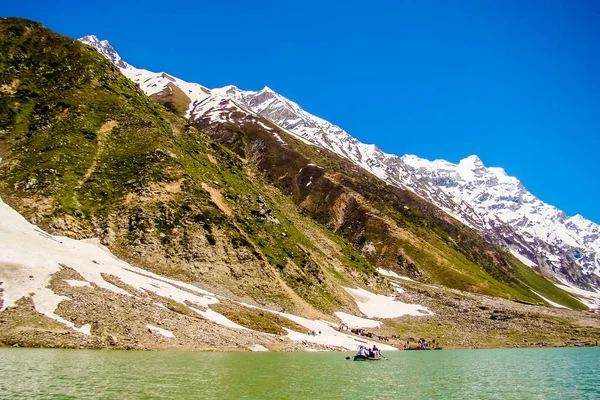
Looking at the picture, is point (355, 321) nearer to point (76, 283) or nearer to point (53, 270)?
point (76, 283)

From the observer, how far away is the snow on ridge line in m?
53.5

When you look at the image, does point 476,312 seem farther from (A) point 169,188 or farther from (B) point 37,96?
(B) point 37,96

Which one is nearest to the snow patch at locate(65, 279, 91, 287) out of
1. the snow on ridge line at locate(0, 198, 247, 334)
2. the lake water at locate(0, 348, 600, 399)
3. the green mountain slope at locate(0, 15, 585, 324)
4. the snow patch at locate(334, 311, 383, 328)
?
the snow on ridge line at locate(0, 198, 247, 334)

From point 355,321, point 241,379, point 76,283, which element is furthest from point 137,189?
point 241,379

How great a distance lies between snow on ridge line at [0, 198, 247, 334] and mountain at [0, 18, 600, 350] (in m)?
0.28

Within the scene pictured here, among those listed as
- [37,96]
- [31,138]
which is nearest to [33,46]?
[37,96]

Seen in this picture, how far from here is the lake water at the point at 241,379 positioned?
93.3 ft

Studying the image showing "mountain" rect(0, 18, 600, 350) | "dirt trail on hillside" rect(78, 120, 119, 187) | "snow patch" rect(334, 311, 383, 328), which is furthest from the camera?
"dirt trail on hillside" rect(78, 120, 119, 187)

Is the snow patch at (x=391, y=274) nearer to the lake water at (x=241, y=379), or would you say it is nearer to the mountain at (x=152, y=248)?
the mountain at (x=152, y=248)

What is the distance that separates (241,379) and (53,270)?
122 ft

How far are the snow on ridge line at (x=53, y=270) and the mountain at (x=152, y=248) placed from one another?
284mm

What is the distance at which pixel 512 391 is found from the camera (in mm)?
34875

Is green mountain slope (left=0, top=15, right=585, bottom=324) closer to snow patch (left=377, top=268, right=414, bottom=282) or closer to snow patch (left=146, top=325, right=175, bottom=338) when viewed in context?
snow patch (left=377, top=268, right=414, bottom=282)

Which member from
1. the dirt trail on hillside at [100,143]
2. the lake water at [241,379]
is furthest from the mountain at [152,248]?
the lake water at [241,379]
